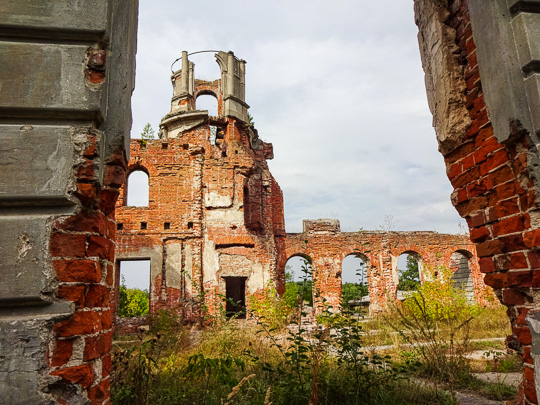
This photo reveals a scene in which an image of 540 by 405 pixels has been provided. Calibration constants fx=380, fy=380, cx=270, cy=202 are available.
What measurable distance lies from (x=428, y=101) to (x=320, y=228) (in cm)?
1463

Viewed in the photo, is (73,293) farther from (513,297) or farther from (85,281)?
(513,297)

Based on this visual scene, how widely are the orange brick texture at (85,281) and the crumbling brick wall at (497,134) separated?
2237 mm

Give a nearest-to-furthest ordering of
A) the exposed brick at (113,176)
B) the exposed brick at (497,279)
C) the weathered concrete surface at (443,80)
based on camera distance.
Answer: the exposed brick at (113,176) < the exposed brick at (497,279) < the weathered concrete surface at (443,80)

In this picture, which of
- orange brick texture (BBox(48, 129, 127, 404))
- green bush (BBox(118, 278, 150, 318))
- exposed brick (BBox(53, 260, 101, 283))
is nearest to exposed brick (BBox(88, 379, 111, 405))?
orange brick texture (BBox(48, 129, 127, 404))

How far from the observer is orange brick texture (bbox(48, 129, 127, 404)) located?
5.49 feet

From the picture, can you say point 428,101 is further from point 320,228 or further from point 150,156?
point 320,228

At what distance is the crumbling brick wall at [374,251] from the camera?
55.6 feet

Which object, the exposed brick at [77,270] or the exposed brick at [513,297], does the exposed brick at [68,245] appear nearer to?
the exposed brick at [77,270]

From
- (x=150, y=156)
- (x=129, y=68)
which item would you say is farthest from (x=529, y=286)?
(x=150, y=156)

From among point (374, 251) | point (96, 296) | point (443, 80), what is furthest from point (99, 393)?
point (374, 251)

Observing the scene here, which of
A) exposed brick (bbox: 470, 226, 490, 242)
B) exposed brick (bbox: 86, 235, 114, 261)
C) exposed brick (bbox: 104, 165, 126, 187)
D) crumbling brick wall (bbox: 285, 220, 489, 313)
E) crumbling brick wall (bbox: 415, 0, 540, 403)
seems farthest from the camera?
crumbling brick wall (bbox: 285, 220, 489, 313)

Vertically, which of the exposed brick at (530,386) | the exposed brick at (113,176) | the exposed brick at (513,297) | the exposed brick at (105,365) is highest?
the exposed brick at (113,176)

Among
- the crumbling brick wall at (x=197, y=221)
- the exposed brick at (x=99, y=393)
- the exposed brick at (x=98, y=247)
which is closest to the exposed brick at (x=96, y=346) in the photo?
the exposed brick at (x=99, y=393)

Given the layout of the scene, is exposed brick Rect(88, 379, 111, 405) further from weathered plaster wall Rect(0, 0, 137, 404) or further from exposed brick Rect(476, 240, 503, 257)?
exposed brick Rect(476, 240, 503, 257)
